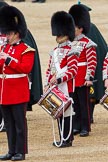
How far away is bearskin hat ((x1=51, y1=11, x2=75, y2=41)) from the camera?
11.0 meters

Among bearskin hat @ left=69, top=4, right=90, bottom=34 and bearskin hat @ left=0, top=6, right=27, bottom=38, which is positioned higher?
bearskin hat @ left=0, top=6, right=27, bottom=38

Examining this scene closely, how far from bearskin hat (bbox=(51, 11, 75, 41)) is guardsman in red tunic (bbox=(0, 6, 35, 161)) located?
0.99 meters

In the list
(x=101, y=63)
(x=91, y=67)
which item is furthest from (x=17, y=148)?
(x=101, y=63)

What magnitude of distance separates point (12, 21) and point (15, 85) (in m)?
0.71

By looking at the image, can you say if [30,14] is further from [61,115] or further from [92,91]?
[61,115]

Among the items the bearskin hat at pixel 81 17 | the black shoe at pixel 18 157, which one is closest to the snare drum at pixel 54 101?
the black shoe at pixel 18 157

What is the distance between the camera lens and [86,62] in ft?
39.4

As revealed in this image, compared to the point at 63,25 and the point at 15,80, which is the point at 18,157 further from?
the point at 63,25

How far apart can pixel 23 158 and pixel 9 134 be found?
1.00 ft

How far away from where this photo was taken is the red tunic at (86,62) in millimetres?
11945

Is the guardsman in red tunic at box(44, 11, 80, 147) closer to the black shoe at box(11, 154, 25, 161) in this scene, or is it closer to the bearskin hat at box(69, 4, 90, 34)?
the bearskin hat at box(69, 4, 90, 34)

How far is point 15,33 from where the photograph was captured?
10.0m

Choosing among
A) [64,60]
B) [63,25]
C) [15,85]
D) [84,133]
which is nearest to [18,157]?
[15,85]

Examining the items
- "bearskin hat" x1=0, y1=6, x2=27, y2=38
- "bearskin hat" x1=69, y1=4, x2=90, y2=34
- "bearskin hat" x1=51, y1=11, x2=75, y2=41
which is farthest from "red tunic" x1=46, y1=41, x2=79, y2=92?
"bearskin hat" x1=69, y1=4, x2=90, y2=34
